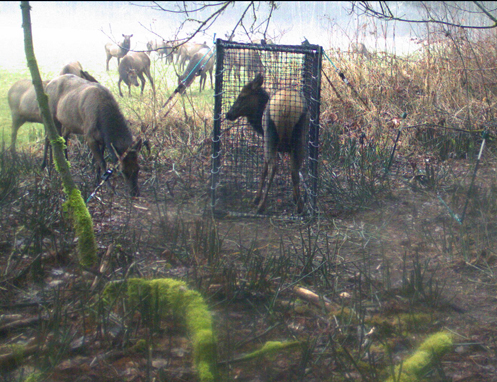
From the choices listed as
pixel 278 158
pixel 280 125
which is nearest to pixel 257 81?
pixel 280 125

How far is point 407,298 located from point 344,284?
0.46 meters

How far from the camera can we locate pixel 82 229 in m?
3.24

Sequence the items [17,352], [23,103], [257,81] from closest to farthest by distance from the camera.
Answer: [17,352] → [257,81] → [23,103]

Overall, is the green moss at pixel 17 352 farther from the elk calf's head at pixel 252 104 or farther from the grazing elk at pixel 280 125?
the elk calf's head at pixel 252 104

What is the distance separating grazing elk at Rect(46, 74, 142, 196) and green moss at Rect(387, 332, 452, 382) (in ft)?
12.4

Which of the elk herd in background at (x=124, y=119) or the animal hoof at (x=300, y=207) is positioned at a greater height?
the elk herd in background at (x=124, y=119)

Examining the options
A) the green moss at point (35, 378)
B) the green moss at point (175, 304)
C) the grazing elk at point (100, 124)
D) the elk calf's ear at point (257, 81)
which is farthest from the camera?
the grazing elk at point (100, 124)

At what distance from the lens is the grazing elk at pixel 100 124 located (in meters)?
5.59

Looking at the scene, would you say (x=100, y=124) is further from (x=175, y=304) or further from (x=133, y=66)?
(x=133, y=66)

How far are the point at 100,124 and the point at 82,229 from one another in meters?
2.85

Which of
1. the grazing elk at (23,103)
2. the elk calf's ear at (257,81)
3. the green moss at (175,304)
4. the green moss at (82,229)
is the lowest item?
the green moss at (175,304)

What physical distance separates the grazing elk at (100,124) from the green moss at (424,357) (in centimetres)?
378

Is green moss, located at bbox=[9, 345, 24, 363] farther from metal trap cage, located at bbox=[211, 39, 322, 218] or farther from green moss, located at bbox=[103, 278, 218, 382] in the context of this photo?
metal trap cage, located at bbox=[211, 39, 322, 218]

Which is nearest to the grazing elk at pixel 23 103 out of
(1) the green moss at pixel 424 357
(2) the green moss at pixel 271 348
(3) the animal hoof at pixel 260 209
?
(3) the animal hoof at pixel 260 209
